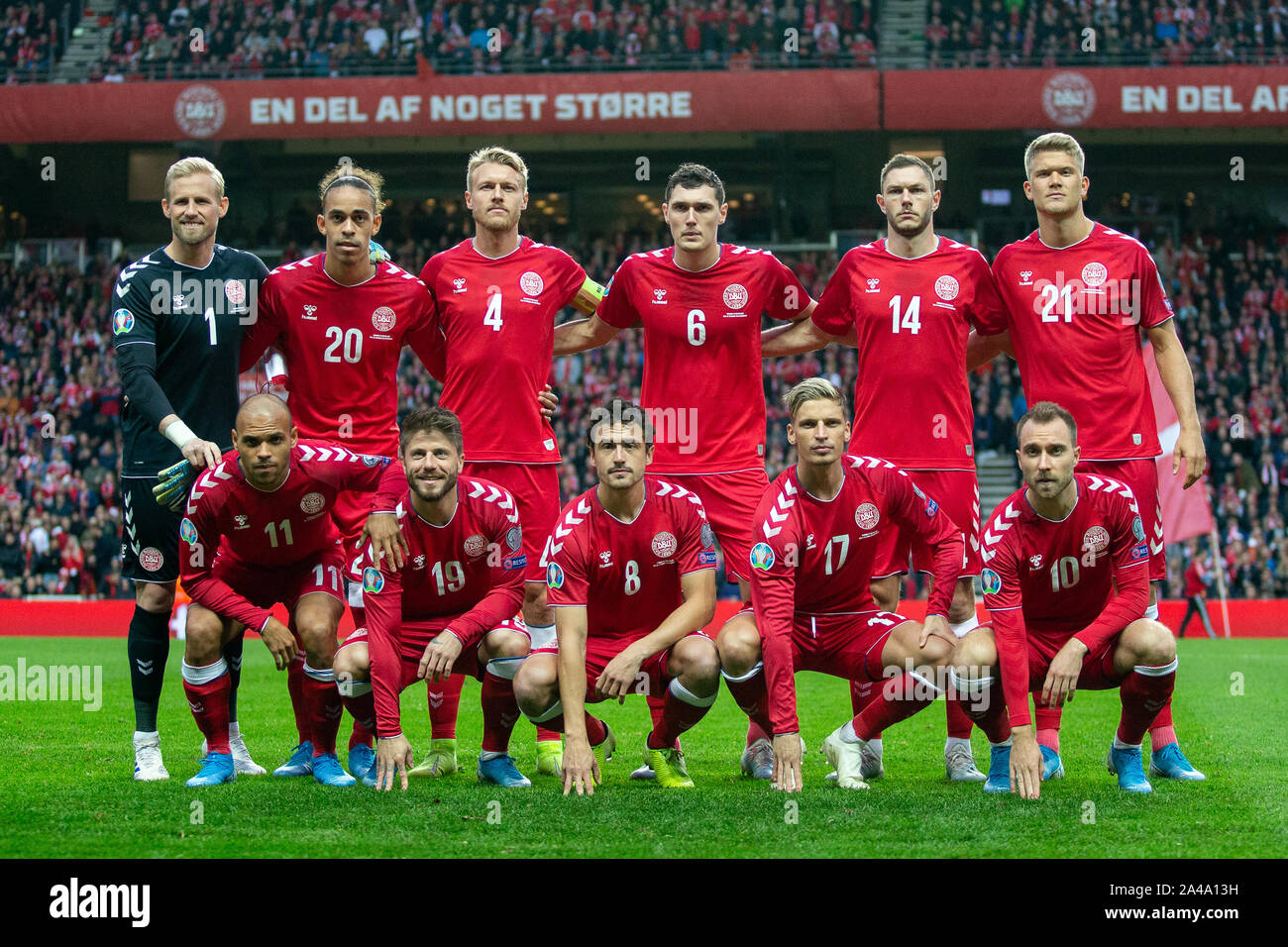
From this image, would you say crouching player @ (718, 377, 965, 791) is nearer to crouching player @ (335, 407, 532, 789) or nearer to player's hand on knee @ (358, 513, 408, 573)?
crouching player @ (335, 407, 532, 789)

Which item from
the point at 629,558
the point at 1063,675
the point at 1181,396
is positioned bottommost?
the point at 1063,675

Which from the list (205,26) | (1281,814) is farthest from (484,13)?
(1281,814)

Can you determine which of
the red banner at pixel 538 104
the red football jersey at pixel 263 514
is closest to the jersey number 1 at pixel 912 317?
the red football jersey at pixel 263 514

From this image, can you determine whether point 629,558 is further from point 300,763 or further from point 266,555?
point 300,763

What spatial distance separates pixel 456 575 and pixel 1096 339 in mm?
2895

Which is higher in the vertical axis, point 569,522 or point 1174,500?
point 1174,500

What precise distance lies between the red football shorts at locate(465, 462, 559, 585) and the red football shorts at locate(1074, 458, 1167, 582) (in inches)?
93.6

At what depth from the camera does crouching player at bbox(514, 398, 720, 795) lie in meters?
5.42

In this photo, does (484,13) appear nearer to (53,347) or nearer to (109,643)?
(53,347)

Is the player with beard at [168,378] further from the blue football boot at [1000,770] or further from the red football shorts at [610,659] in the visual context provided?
the blue football boot at [1000,770]

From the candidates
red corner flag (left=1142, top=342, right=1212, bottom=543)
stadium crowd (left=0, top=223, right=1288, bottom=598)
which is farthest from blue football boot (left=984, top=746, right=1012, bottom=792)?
stadium crowd (left=0, top=223, right=1288, bottom=598)

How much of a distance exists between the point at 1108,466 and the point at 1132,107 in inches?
694

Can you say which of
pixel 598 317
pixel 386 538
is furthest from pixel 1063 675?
pixel 598 317

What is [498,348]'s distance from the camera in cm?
629
